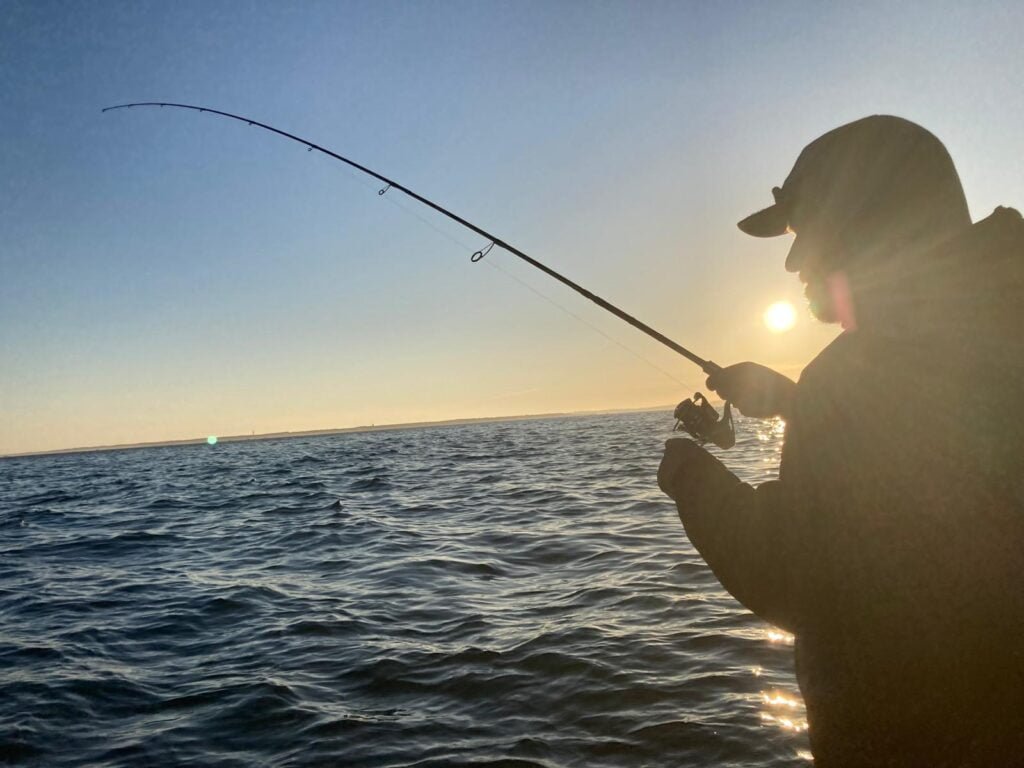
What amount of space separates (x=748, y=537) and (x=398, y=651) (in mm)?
5617

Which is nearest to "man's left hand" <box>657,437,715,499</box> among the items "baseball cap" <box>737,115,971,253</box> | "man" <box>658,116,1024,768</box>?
"man" <box>658,116,1024,768</box>

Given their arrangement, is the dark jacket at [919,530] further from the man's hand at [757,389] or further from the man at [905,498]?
the man's hand at [757,389]

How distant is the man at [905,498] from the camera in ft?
5.74

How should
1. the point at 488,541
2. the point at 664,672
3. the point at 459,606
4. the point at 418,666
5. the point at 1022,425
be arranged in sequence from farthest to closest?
1. the point at 488,541
2. the point at 459,606
3. the point at 418,666
4. the point at 664,672
5. the point at 1022,425

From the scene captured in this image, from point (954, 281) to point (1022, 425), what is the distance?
1.33 feet

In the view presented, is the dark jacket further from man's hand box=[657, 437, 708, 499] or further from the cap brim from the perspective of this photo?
the cap brim

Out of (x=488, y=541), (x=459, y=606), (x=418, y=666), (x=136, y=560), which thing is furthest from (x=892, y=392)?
(x=136, y=560)

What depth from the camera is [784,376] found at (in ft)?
9.64

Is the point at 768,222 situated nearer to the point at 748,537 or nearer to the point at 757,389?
the point at 757,389

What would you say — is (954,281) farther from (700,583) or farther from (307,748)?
(700,583)

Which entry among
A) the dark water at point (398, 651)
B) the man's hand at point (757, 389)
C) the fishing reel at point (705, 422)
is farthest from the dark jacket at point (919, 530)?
the dark water at point (398, 651)

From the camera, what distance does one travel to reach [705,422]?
12.3 ft

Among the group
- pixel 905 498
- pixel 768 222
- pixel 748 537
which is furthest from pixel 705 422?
pixel 905 498

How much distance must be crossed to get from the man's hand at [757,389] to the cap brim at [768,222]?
1.89 ft
